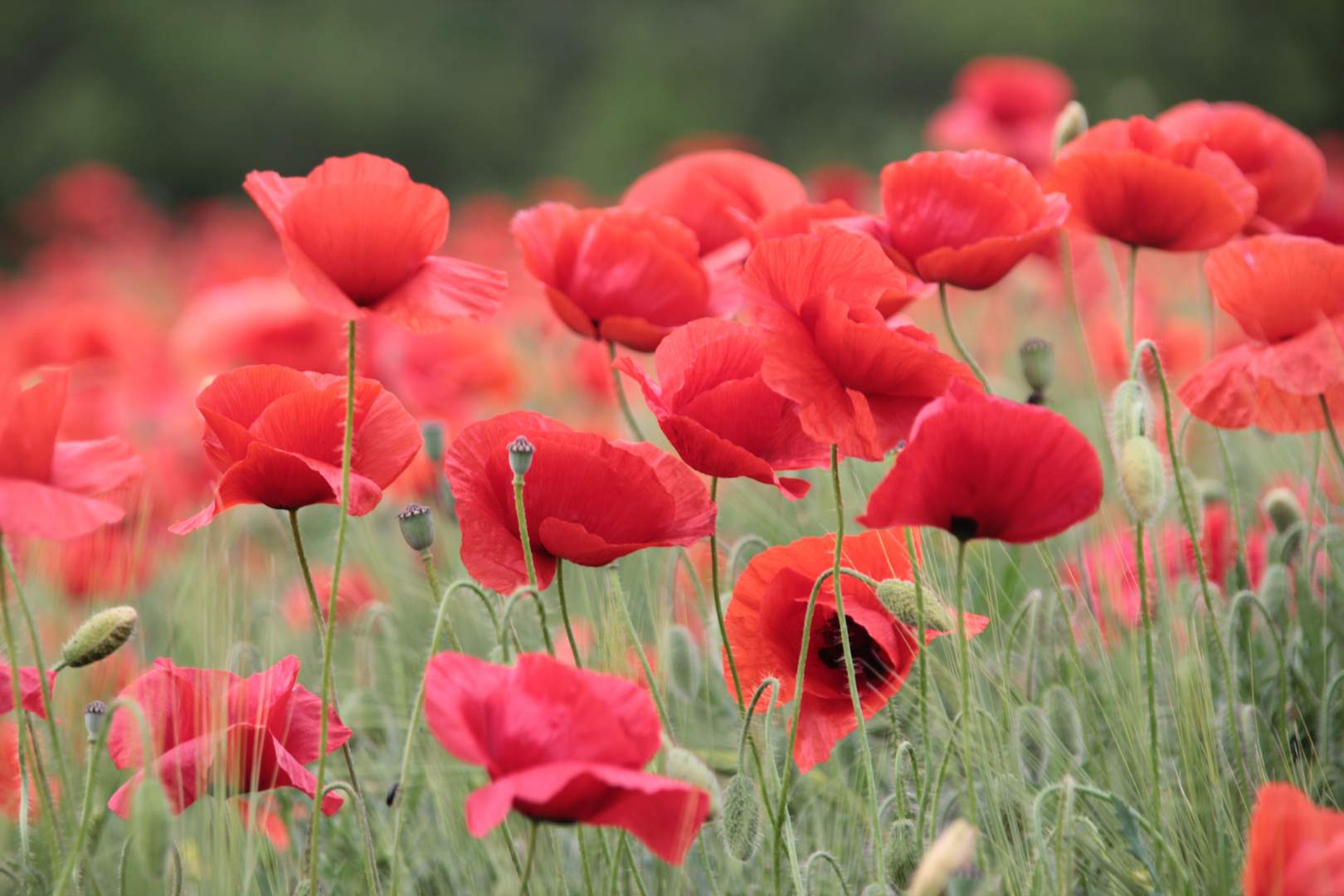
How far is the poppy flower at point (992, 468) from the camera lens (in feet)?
1.64

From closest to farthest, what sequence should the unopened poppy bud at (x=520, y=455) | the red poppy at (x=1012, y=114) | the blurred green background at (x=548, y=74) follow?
the unopened poppy bud at (x=520, y=455) < the red poppy at (x=1012, y=114) < the blurred green background at (x=548, y=74)

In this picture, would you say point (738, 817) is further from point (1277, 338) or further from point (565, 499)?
point (1277, 338)

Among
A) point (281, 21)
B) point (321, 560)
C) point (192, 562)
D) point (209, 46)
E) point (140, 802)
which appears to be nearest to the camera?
point (140, 802)

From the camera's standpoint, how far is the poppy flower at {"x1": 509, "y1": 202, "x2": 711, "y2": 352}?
771 mm

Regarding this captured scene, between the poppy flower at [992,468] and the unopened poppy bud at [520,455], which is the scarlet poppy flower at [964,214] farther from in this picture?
the unopened poppy bud at [520,455]

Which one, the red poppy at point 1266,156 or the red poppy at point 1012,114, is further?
the red poppy at point 1012,114

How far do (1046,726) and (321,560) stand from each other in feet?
4.22

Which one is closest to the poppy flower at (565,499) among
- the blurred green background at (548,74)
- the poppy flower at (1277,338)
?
the poppy flower at (1277,338)

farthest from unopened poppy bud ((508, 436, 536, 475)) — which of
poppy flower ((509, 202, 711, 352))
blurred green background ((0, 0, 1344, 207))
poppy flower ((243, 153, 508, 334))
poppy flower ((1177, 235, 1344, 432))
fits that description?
blurred green background ((0, 0, 1344, 207))

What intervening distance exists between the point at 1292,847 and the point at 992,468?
19cm

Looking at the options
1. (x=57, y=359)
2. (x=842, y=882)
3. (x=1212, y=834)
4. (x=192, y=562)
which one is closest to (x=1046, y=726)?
(x=1212, y=834)

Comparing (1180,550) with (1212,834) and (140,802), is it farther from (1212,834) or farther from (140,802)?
(140,802)

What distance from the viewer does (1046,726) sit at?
0.70 m

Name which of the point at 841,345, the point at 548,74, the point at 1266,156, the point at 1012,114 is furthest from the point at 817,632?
the point at 548,74
